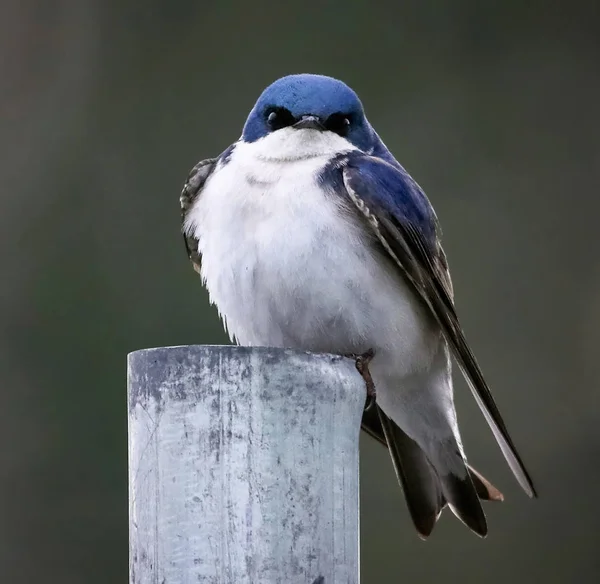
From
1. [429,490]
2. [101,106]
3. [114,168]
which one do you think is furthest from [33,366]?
[429,490]

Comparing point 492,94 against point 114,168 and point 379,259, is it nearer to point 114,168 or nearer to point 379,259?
point 114,168

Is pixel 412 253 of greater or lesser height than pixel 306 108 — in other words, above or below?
below

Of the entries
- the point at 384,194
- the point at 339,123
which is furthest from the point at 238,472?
the point at 339,123

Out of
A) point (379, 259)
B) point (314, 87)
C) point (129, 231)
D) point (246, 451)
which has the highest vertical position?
point (129, 231)

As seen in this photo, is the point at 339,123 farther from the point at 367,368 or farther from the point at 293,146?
the point at 367,368

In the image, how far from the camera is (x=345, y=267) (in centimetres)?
187

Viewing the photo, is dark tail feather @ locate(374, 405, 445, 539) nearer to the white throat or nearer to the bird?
the bird

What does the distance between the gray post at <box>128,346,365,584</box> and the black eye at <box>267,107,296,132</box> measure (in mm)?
721

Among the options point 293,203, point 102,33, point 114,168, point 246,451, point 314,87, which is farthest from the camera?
point 102,33

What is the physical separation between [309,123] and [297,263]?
0.24m

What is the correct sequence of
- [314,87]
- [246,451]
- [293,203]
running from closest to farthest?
[246,451]
[293,203]
[314,87]

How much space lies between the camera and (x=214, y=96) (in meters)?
4.91

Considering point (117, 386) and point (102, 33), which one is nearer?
point (117, 386)

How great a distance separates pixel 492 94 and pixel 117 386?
198cm
